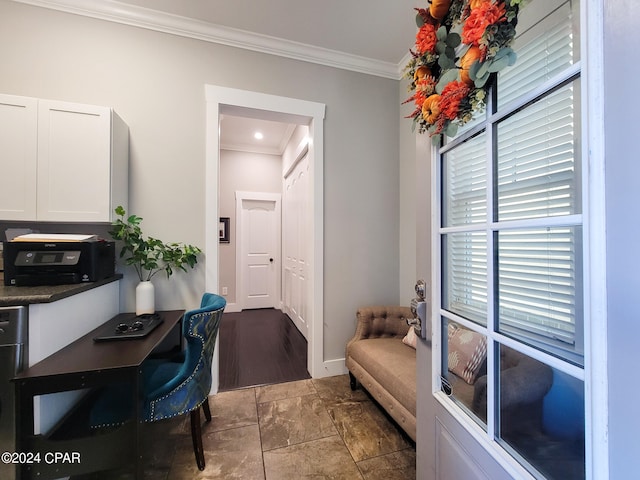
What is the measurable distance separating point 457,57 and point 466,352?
994 millimetres

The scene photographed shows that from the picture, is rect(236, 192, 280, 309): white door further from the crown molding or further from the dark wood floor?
the crown molding

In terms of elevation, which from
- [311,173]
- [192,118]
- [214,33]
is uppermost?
[214,33]

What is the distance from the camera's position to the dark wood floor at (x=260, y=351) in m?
2.41

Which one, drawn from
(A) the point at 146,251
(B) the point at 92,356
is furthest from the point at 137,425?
(A) the point at 146,251

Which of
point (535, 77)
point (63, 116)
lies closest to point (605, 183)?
point (535, 77)

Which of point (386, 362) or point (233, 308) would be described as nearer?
point (386, 362)

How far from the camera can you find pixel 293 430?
1737 mm

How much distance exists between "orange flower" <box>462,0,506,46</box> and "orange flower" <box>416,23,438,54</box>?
0.18m

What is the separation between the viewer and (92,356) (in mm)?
1219

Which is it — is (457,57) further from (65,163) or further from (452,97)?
(65,163)

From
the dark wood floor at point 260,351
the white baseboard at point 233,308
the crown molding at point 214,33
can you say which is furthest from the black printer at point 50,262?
the white baseboard at point 233,308

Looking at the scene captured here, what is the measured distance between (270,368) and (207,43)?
3.07 metres

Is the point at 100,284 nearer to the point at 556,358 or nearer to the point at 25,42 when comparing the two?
the point at 25,42

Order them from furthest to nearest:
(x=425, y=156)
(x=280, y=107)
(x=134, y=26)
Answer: (x=280, y=107)
(x=134, y=26)
(x=425, y=156)
